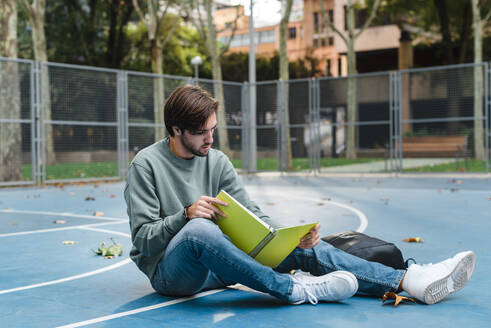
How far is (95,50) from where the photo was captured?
35625mm

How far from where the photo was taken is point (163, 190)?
12.4 ft

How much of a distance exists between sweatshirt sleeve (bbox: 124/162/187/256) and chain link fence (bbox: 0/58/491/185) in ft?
37.5

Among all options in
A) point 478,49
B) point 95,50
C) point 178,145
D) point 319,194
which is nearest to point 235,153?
point 319,194

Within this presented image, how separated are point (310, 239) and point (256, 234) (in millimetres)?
392

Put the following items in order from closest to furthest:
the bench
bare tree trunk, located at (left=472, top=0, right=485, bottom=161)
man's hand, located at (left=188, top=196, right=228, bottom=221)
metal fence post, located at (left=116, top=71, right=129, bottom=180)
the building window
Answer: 1. man's hand, located at (left=188, top=196, right=228, bottom=221)
2. metal fence post, located at (left=116, top=71, right=129, bottom=180)
3. the bench
4. bare tree trunk, located at (left=472, top=0, right=485, bottom=161)
5. the building window

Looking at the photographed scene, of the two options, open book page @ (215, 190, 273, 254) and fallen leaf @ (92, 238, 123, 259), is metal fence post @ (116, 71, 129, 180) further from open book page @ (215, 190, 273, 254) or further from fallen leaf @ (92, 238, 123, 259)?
open book page @ (215, 190, 273, 254)

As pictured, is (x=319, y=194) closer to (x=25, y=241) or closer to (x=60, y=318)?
(x=25, y=241)

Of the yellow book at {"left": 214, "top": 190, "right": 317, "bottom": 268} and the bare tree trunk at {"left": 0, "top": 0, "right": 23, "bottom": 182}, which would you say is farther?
the bare tree trunk at {"left": 0, "top": 0, "right": 23, "bottom": 182}

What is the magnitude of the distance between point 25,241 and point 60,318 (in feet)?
10.8

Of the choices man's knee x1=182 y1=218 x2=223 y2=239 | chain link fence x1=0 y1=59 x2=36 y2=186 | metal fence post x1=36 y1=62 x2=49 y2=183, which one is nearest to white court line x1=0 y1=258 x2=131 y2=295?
man's knee x1=182 y1=218 x2=223 y2=239

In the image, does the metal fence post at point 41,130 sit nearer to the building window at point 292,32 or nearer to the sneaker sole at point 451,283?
the sneaker sole at point 451,283

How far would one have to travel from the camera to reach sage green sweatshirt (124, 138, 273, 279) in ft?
11.8

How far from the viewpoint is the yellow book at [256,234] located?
347cm

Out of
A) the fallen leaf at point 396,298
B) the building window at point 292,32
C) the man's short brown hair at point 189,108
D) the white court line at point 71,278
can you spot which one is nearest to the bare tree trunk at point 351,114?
the white court line at point 71,278
